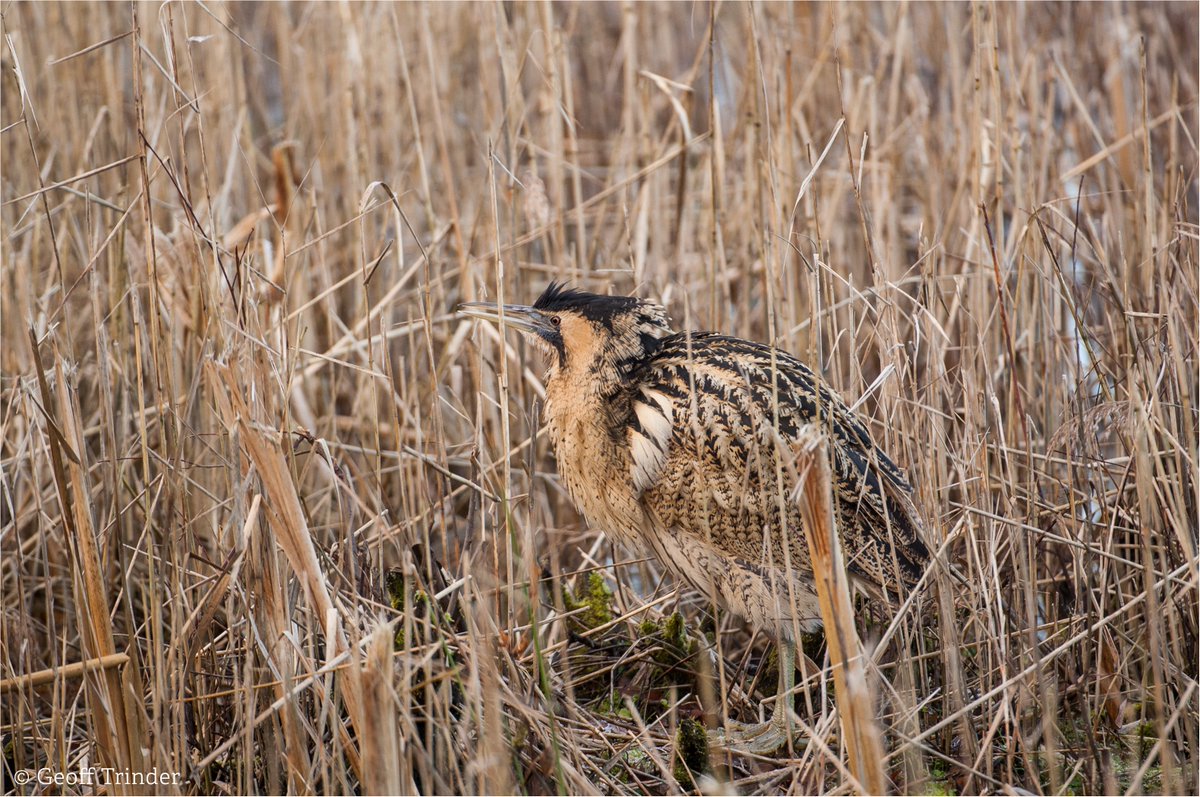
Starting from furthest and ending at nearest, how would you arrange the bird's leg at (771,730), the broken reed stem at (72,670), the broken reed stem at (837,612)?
1. the bird's leg at (771,730)
2. the broken reed stem at (72,670)
3. the broken reed stem at (837,612)

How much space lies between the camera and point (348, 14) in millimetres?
3895

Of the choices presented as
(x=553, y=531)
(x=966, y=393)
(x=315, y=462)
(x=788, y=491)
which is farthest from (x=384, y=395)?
(x=966, y=393)

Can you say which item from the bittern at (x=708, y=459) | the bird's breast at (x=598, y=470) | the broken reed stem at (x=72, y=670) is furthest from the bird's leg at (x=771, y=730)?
the broken reed stem at (x=72, y=670)

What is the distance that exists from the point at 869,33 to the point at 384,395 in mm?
2378

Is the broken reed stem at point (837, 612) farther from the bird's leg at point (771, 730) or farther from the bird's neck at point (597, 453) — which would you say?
the bird's neck at point (597, 453)

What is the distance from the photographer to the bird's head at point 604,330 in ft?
9.62

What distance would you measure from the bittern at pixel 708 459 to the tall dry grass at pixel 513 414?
117 millimetres

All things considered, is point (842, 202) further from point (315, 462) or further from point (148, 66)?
point (148, 66)

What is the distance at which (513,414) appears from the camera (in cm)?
306

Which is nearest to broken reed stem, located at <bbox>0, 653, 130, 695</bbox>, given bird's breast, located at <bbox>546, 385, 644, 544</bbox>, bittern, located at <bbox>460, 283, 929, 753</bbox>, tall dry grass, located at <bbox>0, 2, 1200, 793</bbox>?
tall dry grass, located at <bbox>0, 2, 1200, 793</bbox>

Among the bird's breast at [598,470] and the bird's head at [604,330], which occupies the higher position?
the bird's head at [604,330]

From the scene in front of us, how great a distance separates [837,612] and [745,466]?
78 centimetres

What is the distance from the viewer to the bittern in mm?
2666

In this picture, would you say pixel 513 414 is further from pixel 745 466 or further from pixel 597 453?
pixel 745 466
